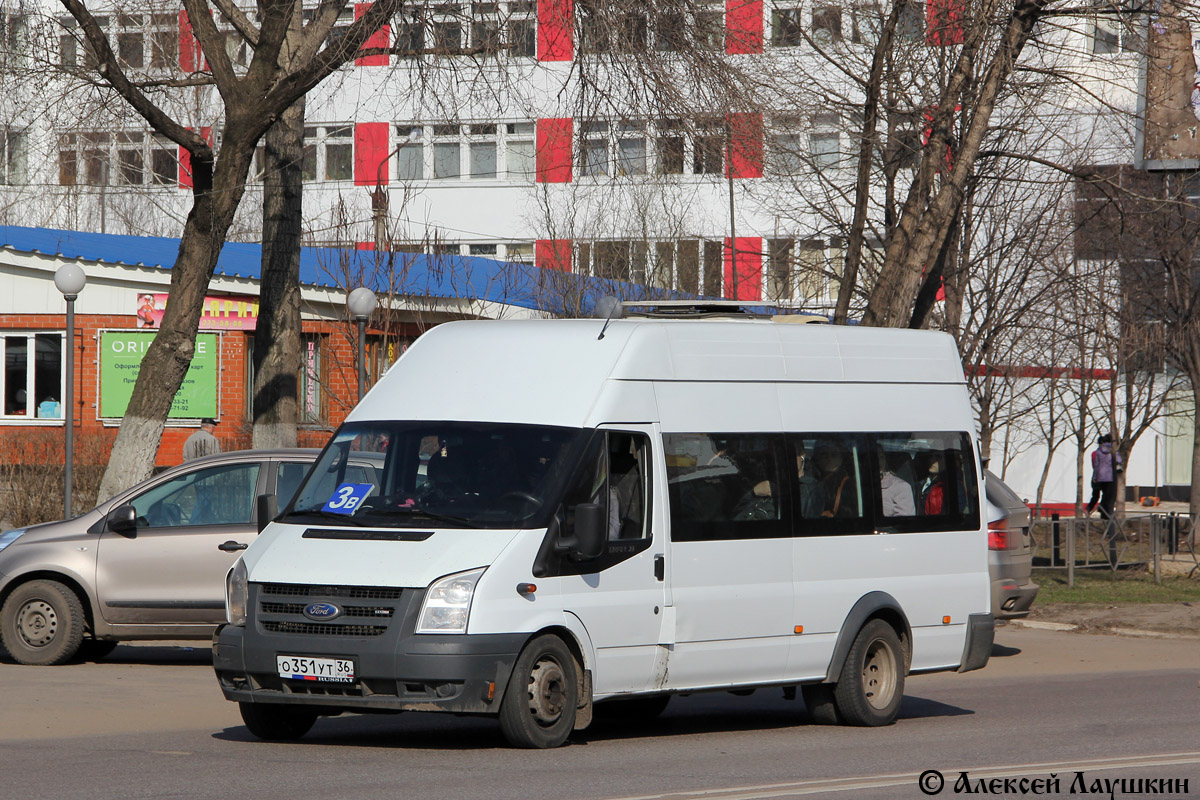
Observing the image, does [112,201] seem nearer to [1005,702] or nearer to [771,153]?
[771,153]

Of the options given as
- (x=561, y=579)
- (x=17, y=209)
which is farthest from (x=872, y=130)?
(x=17, y=209)

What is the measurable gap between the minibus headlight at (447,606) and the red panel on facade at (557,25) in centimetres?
883

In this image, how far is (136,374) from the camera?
28172 mm

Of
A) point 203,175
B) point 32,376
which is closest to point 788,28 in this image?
point 203,175

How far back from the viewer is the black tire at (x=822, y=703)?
1048 cm

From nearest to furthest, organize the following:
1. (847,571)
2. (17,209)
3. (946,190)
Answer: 1. (847,571)
2. (946,190)
3. (17,209)

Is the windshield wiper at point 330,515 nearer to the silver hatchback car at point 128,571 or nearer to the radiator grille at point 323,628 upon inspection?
the radiator grille at point 323,628

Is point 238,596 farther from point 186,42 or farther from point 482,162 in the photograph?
point 482,162

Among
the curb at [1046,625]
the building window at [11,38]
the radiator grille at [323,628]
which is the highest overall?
the building window at [11,38]

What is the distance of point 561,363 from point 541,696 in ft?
6.45

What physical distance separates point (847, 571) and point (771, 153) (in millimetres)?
10479

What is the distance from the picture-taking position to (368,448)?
31.1 ft

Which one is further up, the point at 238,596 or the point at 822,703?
the point at 238,596

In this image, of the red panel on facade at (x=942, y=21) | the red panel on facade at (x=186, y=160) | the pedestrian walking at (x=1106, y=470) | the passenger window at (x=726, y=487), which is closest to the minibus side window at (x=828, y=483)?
the passenger window at (x=726, y=487)
